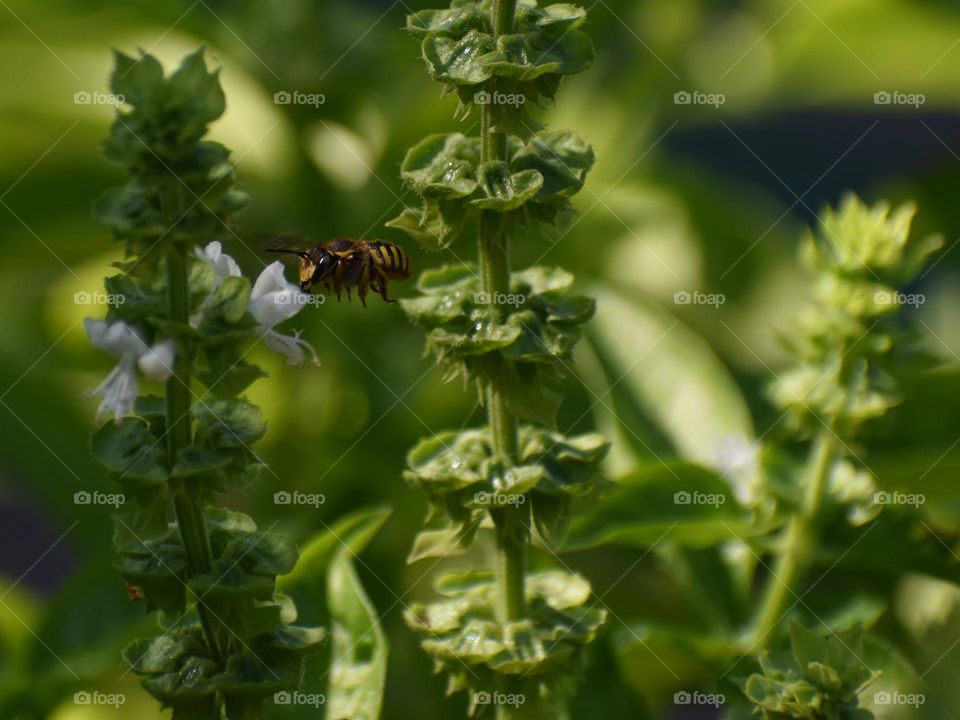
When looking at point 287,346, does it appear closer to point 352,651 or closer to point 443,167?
point 443,167

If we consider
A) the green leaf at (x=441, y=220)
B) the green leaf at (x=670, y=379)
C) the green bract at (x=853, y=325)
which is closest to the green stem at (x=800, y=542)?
the green bract at (x=853, y=325)

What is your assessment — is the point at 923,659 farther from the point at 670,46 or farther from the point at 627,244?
the point at 670,46

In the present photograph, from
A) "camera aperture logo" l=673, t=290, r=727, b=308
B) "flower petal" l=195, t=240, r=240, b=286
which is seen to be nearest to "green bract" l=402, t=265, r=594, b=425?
"flower petal" l=195, t=240, r=240, b=286

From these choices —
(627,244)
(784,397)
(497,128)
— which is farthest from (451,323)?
(627,244)

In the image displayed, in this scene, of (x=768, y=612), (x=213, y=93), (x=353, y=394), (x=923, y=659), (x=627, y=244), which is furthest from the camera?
(x=627, y=244)

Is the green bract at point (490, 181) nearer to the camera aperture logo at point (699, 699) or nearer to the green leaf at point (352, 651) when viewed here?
the green leaf at point (352, 651)

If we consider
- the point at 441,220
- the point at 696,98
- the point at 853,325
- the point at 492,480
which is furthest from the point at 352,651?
the point at 696,98

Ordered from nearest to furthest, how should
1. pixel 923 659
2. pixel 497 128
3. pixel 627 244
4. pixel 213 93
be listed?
pixel 213 93, pixel 497 128, pixel 923 659, pixel 627 244
